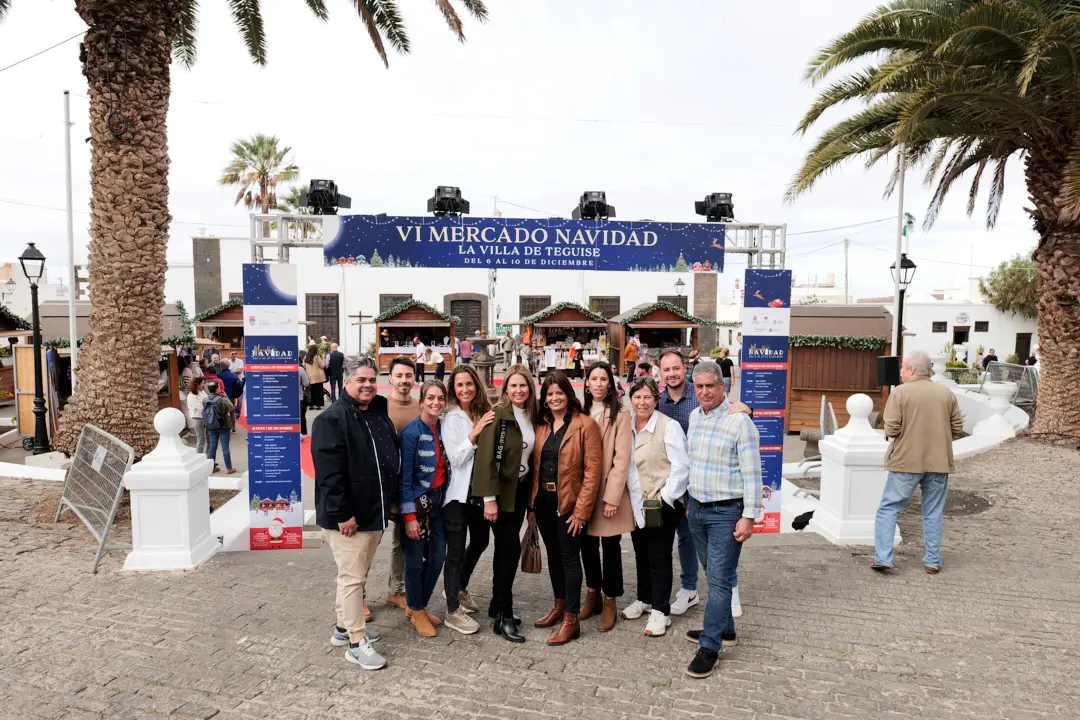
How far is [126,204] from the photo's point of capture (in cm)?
707

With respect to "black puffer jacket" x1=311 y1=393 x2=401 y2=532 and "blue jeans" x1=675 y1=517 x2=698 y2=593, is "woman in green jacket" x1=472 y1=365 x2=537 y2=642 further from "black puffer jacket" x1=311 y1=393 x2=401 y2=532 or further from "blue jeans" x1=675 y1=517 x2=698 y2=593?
"blue jeans" x1=675 y1=517 x2=698 y2=593

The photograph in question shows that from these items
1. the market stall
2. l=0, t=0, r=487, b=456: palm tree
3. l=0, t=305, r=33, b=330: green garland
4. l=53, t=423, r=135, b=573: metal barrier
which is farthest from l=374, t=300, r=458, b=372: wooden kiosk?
l=53, t=423, r=135, b=573: metal barrier

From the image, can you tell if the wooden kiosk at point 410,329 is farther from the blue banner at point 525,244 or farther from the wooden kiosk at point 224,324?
the blue banner at point 525,244

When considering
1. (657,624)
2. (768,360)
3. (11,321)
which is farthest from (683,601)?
(11,321)

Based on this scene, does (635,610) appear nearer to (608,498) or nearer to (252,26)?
(608,498)

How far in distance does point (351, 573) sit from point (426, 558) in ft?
1.87

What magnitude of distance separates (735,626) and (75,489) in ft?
18.3

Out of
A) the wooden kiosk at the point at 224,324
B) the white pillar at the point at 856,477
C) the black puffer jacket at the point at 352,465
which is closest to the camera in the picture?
the black puffer jacket at the point at 352,465

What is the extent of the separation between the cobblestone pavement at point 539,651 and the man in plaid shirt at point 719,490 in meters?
0.28

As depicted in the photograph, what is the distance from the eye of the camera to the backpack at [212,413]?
8.49 meters

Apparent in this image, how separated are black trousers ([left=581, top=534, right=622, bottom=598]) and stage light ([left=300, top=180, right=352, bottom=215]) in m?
4.41

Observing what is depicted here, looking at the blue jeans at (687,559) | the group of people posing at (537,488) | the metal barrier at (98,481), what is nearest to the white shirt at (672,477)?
the group of people posing at (537,488)

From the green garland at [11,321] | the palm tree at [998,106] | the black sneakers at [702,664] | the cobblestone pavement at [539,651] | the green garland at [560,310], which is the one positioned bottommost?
the cobblestone pavement at [539,651]

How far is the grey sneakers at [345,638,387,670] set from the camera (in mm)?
3723
